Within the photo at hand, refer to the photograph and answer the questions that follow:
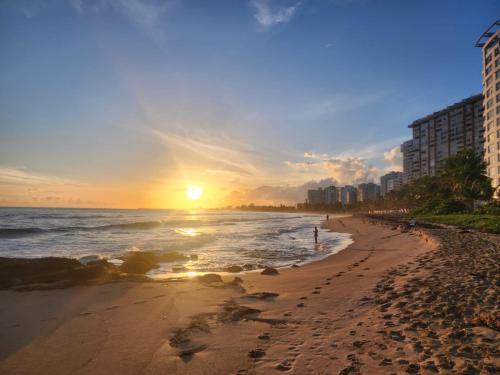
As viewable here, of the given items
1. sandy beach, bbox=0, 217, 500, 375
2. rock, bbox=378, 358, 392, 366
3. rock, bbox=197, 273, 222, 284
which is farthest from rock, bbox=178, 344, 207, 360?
rock, bbox=197, 273, 222, 284

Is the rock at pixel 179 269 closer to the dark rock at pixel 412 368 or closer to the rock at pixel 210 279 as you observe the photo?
the rock at pixel 210 279

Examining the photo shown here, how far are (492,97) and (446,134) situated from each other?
6920 cm

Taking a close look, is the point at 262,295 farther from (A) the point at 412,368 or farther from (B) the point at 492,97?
(B) the point at 492,97

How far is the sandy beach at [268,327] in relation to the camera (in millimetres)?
4594

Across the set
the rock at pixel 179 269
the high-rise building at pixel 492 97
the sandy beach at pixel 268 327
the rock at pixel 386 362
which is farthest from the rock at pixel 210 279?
the high-rise building at pixel 492 97

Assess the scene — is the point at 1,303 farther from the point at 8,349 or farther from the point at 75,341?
the point at 75,341

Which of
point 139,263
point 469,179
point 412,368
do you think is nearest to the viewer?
point 412,368

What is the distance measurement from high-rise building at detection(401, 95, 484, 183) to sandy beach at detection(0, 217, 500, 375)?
103 metres

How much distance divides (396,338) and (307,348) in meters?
1.52

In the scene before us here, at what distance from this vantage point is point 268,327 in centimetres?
632

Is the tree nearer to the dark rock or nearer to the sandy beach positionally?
the sandy beach

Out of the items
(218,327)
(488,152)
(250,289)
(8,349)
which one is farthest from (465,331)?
(488,152)

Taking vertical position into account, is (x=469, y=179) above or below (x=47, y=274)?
above

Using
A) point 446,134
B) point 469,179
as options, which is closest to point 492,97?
point 469,179
